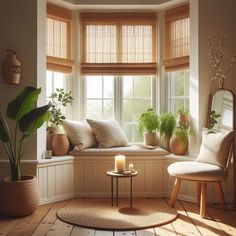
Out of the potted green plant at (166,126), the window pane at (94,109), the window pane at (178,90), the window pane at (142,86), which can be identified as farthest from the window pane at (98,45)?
the potted green plant at (166,126)

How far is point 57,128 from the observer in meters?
4.49

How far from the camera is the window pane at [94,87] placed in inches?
198

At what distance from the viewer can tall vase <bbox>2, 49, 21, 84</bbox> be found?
12.8 ft

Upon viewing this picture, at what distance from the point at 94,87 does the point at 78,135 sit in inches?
34.6

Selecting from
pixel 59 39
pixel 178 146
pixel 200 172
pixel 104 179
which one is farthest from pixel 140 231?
pixel 59 39

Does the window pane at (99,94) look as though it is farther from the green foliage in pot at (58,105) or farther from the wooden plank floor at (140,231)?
the wooden plank floor at (140,231)

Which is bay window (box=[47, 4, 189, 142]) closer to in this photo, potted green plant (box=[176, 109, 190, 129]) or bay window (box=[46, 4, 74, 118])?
bay window (box=[46, 4, 74, 118])

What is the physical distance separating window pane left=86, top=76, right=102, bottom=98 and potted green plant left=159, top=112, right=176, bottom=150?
998 mm

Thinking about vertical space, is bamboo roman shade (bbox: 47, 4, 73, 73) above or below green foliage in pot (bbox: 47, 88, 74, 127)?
above

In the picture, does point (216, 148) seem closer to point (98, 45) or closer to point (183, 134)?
point (183, 134)

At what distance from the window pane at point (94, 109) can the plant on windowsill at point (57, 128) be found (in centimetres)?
47

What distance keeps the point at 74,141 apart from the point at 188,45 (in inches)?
77.5

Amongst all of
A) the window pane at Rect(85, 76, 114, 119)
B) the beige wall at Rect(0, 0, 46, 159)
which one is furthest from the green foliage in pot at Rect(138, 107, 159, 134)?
the beige wall at Rect(0, 0, 46, 159)

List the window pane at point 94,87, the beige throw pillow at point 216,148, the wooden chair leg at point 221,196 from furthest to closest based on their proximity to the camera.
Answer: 1. the window pane at point 94,87
2. the wooden chair leg at point 221,196
3. the beige throw pillow at point 216,148
